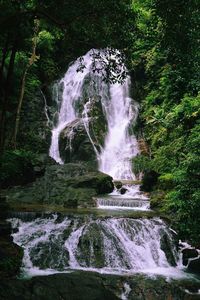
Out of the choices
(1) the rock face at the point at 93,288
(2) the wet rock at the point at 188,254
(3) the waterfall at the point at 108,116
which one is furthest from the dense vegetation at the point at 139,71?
(1) the rock face at the point at 93,288

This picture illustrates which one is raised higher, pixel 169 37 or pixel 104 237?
pixel 169 37

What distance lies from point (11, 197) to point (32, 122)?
8.65m

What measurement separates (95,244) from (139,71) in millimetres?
16831

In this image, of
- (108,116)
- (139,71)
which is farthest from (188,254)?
(139,71)

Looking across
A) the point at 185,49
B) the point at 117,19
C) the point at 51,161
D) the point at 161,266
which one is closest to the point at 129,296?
the point at 161,266

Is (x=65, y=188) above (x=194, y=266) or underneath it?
above

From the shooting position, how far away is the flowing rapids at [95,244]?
10242 mm

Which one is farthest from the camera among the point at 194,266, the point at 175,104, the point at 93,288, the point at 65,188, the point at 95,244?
the point at 175,104

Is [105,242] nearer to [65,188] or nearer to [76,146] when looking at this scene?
[65,188]

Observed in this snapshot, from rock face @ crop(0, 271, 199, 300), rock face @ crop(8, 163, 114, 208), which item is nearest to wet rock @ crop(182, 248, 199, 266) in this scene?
rock face @ crop(0, 271, 199, 300)

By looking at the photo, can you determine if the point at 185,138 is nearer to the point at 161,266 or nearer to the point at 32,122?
the point at 161,266

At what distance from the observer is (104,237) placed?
11.0 m

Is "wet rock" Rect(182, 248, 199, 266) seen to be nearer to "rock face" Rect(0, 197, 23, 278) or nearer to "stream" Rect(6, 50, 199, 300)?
"stream" Rect(6, 50, 199, 300)

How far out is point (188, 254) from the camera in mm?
10898
